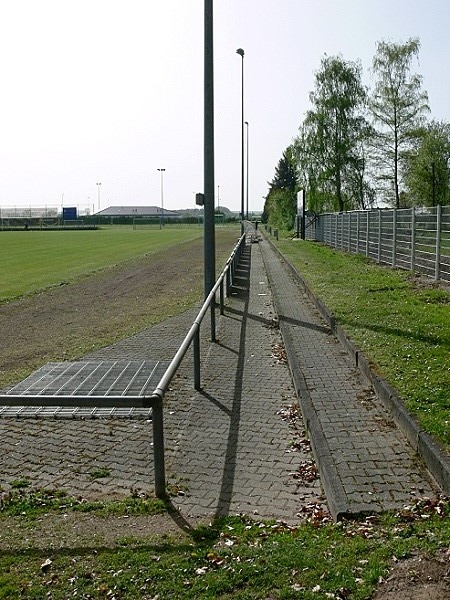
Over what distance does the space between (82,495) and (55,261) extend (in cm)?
2794

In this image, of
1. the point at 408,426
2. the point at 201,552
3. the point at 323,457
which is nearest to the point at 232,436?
the point at 323,457

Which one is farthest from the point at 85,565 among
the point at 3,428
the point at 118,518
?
the point at 3,428

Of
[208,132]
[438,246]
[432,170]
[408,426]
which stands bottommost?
[408,426]

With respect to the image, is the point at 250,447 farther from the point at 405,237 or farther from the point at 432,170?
the point at 432,170

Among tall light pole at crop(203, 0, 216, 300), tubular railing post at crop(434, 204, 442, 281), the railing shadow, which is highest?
tall light pole at crop(203, 0, 216, 300)

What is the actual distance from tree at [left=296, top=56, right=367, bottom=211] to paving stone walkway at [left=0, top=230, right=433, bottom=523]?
1565 inches

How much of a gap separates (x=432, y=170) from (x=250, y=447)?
38140 millimetres

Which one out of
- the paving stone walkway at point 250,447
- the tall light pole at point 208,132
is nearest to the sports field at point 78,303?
the tall light pole at point 208,132

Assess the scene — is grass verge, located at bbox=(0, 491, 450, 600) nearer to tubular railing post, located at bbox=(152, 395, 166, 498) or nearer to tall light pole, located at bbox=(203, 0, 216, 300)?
tubular railing post, located at bbox=(152, 395, 166, 498)

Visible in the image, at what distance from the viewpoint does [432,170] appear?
1610 inches

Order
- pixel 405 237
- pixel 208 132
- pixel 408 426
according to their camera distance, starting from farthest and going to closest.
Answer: pixel 405 237, pixel 208 132, pixel 408 426

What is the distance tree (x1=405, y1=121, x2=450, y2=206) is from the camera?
134ft

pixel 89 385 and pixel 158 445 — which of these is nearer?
pixel 158 445

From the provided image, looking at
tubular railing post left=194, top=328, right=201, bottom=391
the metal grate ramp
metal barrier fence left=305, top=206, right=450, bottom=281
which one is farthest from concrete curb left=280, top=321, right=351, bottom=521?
metal barrier fence left=305, top=206, right=450, bottom=281
